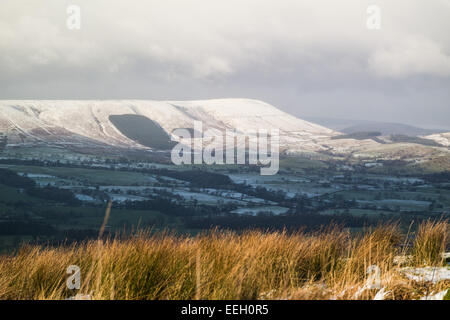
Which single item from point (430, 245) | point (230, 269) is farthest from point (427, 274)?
point (230, 269)

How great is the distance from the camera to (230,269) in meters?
5.84

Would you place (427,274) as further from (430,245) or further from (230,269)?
(230,269)

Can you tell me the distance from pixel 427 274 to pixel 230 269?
2812mm

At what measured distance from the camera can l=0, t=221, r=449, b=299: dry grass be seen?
17.5 ft

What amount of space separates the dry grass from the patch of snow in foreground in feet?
0.58

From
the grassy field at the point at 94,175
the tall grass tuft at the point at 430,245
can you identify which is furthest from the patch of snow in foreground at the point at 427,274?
the grassy field at the point at 94,175

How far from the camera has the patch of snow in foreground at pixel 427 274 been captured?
19.2 ft

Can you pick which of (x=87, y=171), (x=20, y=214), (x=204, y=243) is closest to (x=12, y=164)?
(x=87, y=171)

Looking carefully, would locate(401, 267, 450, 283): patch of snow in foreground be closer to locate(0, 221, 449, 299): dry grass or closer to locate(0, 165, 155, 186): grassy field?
locate(0, 221, 449, 299): dry grass

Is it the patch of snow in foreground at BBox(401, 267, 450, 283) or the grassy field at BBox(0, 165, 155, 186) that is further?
the grassy field at BBox(0, 165, 155, 186)

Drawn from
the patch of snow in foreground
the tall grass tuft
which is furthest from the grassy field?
the patch of snow in foreground

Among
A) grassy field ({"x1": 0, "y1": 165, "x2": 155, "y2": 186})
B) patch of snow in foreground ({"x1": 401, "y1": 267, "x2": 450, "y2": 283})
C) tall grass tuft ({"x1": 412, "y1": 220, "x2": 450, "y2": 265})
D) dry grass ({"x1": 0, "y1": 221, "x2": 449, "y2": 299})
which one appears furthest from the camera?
grassy field ({"x1": 0, "y1": 165, "x2": 155, "y2": 186})

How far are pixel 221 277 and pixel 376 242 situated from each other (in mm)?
3390
